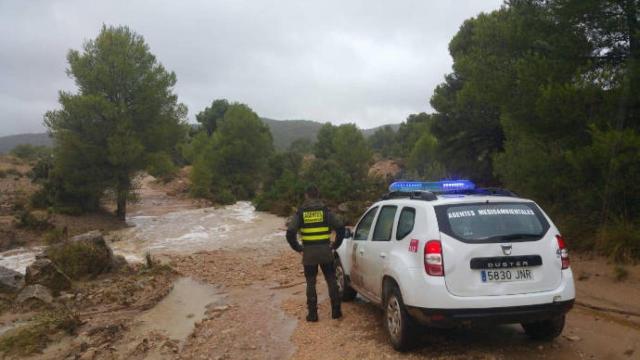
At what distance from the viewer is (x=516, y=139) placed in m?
15.6

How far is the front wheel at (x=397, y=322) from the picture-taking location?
552 cm

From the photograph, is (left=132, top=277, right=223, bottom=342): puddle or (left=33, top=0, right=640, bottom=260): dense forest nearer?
(left=132, top=277, right=223, bottom=342): puddle

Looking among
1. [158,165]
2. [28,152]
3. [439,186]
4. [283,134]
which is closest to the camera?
[439,186]

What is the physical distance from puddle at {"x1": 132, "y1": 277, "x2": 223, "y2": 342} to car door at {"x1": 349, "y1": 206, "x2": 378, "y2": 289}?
267cm

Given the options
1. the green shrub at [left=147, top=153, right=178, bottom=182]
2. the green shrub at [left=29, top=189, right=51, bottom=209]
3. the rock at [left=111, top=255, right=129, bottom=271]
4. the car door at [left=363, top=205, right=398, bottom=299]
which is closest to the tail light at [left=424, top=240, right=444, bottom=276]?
the car door at [left=363, top=205, right=398, bottom=299]

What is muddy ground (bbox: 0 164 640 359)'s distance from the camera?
5.90 meters

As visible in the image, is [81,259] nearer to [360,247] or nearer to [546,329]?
[360,247]

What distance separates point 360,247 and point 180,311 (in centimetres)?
409

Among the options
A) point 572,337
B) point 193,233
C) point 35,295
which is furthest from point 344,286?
point 193,233

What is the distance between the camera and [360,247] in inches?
288

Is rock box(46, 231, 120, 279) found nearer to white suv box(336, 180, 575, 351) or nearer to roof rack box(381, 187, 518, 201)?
roof rack box(381, 187, 518, 201)

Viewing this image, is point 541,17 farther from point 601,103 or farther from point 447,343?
point 447,343

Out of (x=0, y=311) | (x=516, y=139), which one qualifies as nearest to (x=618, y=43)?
(x=516, y=139)

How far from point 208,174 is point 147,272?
3014 centimetres
